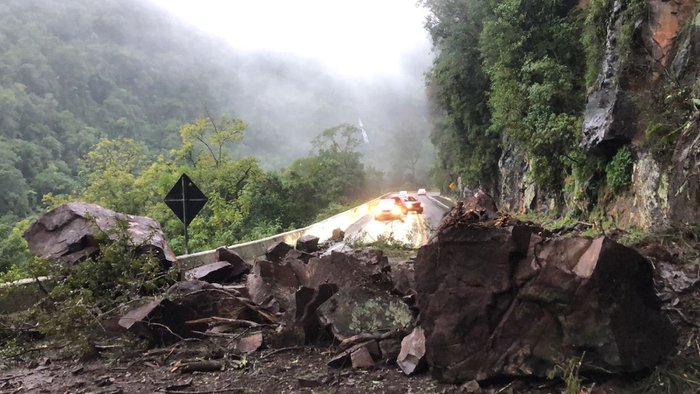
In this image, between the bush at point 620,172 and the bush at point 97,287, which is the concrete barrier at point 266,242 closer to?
the bush at point 97,287

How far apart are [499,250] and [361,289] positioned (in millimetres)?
1929

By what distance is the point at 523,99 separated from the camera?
23.7 metres

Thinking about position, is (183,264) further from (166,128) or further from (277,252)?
(166,128)

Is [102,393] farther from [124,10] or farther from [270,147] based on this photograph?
[124,10]

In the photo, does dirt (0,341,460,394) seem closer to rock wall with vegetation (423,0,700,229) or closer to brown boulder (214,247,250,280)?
brown boulder (214,247,250,280)

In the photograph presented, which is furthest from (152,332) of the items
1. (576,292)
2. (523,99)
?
(523,99)

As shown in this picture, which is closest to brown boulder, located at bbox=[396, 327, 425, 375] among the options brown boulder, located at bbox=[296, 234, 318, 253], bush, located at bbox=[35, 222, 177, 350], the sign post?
bush, located at bbox=[35, 222, 177, 350]

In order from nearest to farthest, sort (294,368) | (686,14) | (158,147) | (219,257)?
(294,368) < (219,257) < (686,14) < (158,147)

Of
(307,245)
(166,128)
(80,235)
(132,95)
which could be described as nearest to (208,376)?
(80,235)

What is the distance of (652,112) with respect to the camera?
12805 millimetres

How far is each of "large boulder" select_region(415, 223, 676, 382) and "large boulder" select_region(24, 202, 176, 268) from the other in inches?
233

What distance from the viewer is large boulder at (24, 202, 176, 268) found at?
909 cm

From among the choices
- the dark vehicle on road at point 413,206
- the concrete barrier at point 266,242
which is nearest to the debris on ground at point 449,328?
the concrete barrier at point 266,242

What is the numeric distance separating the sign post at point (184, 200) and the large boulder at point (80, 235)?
3240 mm
